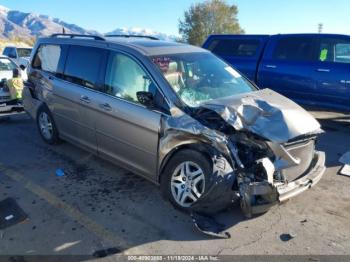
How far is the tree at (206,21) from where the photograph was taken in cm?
4469

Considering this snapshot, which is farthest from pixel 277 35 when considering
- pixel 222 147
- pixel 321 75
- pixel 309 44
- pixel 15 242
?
pixel 15 242

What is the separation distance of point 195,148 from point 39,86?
3668 millimetres

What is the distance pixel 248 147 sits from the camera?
408 cm

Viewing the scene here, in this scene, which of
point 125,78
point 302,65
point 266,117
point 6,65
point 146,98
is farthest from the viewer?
point 6,65

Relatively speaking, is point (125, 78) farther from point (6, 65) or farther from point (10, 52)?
point (10, 52)

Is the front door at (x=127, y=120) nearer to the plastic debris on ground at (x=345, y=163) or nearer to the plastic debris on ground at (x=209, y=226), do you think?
the plastic debris on ground at (x=209, y=226)

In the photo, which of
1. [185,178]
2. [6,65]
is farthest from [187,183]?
[6,65]

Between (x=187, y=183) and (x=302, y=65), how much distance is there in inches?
221

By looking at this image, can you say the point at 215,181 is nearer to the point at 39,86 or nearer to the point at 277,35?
the point at 39,86

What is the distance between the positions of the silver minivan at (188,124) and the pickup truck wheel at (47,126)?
61cm

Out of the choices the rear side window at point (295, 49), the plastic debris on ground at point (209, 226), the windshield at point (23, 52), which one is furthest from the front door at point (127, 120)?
the windshield at point (23, 52)

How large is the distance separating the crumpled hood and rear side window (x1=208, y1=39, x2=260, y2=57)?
18.0 feet

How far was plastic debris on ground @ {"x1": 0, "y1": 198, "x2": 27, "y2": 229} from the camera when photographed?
4.10m

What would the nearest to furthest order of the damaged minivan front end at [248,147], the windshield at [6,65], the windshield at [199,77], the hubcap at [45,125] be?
the damaged minivan front end at [248,147] < the windshield at [199,77] < the hubcap at [45,125] < the windshield at [6,65]
